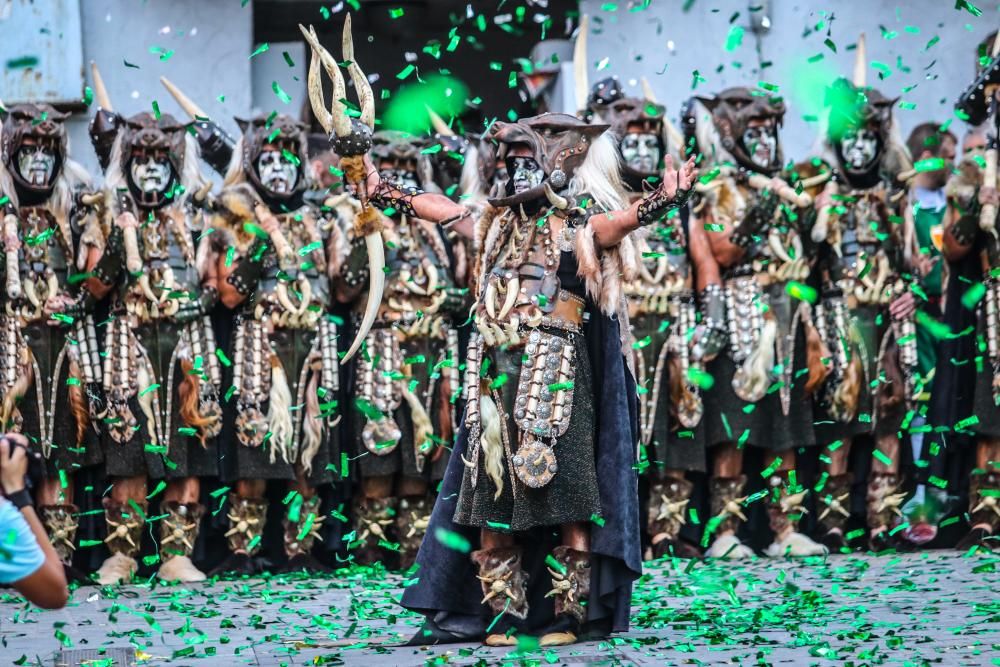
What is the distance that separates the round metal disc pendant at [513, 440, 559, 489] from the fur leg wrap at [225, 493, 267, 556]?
315 cm

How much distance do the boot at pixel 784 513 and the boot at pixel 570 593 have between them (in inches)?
120

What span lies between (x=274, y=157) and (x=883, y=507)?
3919 millimetres

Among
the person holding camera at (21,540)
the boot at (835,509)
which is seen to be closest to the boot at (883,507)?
the boot at (835,509)

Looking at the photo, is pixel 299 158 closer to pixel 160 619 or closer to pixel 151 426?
pixel 151 426

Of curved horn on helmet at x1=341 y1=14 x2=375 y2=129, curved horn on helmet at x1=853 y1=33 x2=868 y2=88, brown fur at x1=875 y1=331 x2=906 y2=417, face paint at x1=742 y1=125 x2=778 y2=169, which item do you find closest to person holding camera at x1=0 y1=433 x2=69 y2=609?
curved horn on helmet at x1=341 y1=14 x2=375 y2=129

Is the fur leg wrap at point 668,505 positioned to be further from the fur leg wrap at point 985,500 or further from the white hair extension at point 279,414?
the white hair extension at point 279,414

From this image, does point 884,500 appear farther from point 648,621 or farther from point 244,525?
point 244,525

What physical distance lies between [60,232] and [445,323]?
7.05 feet

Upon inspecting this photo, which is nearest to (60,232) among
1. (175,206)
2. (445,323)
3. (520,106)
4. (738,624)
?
(175,206)

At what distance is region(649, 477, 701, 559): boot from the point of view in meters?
9.27

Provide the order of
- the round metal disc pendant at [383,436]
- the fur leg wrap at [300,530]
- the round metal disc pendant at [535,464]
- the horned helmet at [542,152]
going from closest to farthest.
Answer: the round metal disc pendant at [535,464] → the horned helmet at [542,152] → the round metal disc pendant at [383,436] → the fur leg wrap at [300,530]

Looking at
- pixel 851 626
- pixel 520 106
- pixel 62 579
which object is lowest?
pixel 851 626

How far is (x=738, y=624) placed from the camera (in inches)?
263

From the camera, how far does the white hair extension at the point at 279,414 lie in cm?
898
